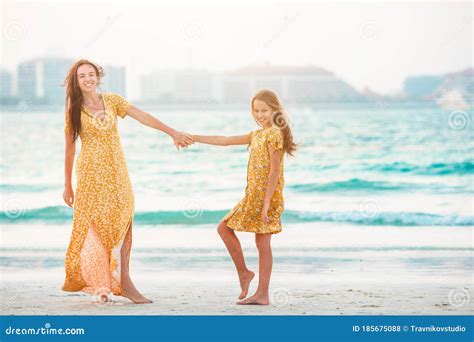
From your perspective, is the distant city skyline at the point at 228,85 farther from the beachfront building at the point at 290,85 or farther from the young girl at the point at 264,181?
the young girl at the point at 264,181

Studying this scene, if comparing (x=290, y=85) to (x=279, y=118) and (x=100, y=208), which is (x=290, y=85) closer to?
(x=279, y=118)

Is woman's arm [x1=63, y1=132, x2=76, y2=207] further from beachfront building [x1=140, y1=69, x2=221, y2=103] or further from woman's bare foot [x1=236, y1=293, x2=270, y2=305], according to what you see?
beachfront building [x1=140, y1=69, x2=221, y2=103]

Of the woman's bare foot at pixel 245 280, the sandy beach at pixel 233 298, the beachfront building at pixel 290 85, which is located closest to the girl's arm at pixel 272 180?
the woman's bare foot at pixel 245 280

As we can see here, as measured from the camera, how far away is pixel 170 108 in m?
26.4

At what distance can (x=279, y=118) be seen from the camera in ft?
17.7

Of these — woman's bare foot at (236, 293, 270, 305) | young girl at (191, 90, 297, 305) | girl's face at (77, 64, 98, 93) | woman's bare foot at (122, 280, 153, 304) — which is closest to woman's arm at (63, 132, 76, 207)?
girl's face at (77, 64, 98, 93)

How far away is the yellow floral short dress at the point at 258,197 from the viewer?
537 centimetres

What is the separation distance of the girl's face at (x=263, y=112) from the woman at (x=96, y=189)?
61 centimetres

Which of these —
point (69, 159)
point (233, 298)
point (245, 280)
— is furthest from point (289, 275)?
point (69, 159)

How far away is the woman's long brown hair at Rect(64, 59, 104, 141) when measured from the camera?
17.5 ft

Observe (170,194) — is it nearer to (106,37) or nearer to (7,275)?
(7,275)

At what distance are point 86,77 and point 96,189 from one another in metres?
0.71

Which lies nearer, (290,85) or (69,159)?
(69,159)

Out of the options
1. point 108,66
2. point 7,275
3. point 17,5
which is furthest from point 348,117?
point 7,275
